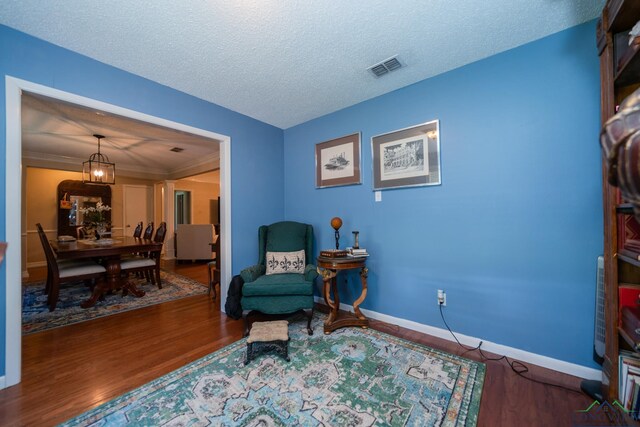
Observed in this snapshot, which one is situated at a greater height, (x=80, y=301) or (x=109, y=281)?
(x=109, y=281)

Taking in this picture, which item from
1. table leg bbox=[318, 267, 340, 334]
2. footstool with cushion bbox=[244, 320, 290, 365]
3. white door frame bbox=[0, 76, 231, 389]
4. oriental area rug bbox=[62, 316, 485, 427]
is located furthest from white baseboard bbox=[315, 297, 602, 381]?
white door frame bbox=[0, 76, 231, 389]

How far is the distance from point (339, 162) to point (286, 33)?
148cm

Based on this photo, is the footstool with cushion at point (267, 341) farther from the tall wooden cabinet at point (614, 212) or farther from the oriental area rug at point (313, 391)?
the tall wooden cabinet at point (614, 212)

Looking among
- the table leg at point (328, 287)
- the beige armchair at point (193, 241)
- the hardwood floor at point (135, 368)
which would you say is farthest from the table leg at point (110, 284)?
the table leg at point (328, 287)

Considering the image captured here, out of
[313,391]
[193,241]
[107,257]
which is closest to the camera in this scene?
[313,391]

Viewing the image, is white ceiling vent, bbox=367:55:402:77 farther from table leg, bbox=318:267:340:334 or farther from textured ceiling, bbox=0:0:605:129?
table leg, bbox=318:267:340:334

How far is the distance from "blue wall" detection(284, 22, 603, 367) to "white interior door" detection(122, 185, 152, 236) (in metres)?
6.69

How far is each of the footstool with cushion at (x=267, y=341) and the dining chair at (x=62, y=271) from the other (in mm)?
2614

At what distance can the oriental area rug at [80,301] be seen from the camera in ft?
8.54

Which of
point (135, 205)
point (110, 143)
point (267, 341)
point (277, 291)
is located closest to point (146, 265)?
point (110, 143)

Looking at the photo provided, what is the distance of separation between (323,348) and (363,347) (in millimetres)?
340

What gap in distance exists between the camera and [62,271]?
9.48 feet

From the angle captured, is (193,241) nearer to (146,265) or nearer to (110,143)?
(146,265)

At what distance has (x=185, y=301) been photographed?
323cm
